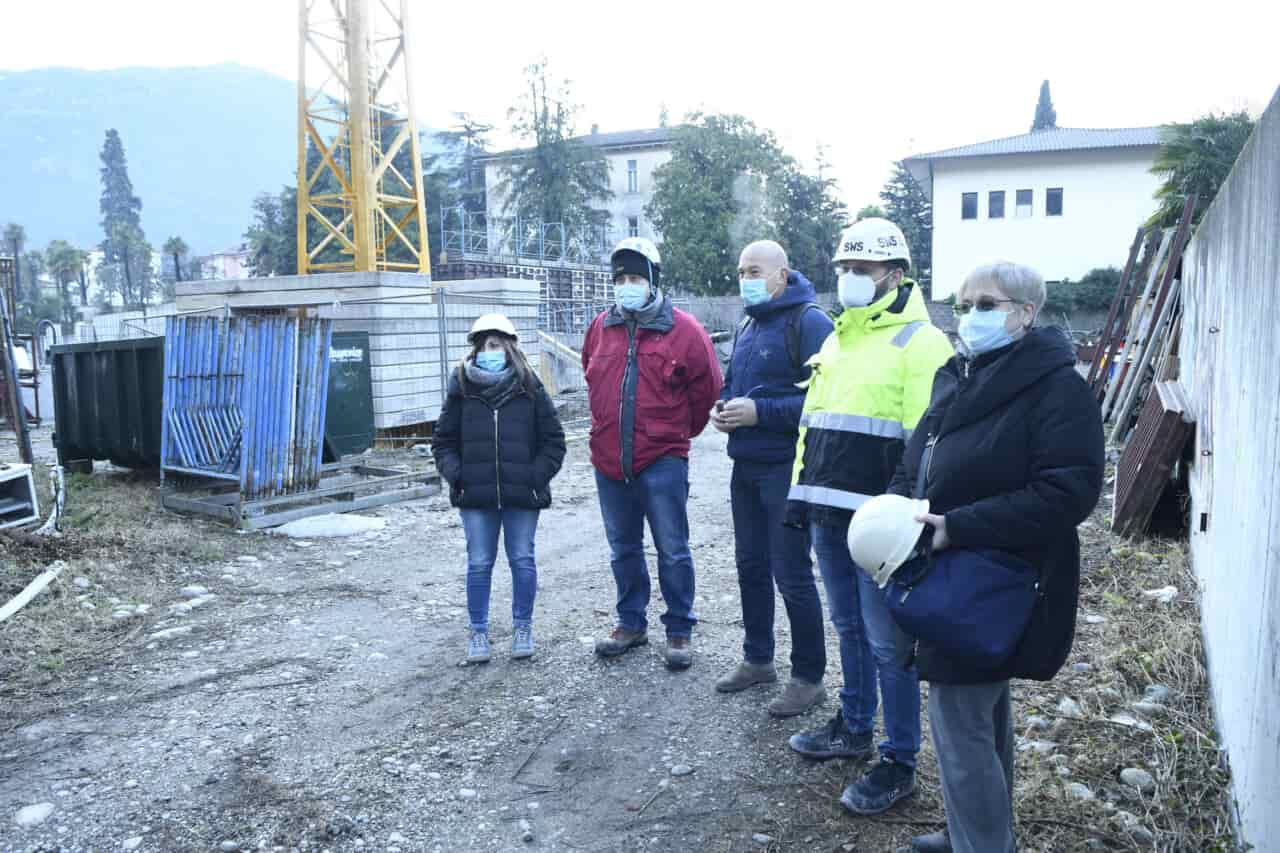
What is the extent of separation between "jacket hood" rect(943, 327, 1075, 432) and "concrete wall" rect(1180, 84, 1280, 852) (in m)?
0.78

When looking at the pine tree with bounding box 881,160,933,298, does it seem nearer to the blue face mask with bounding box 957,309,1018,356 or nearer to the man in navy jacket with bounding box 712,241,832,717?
the man in navy jacket with bounding box 712,241,832,717

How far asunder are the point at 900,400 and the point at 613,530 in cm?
197

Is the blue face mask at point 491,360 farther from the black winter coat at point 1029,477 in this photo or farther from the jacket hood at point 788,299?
the black winter coat at point 1029,477

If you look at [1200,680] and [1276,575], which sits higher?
[1276,575]

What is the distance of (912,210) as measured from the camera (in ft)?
148

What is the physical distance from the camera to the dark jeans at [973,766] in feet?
8.22

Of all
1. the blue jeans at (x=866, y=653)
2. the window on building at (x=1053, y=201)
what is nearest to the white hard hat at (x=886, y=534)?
the blue jeans at (x=866, y=653)

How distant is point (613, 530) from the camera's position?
4.78 meters

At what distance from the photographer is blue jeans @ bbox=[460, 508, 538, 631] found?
484 cm

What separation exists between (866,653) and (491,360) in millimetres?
2337

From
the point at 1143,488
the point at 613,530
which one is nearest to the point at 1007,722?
the point at 613,530

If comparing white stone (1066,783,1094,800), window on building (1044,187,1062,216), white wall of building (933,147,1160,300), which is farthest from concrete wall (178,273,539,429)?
window on building (1044,187,1062,216)

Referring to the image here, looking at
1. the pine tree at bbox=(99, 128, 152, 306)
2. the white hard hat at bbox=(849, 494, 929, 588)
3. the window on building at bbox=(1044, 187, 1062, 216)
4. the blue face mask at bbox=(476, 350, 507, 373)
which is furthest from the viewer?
the pine tree at bbox=(99, 128, 152, 306)

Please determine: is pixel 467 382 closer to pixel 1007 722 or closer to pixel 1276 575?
pixel 1007 722
